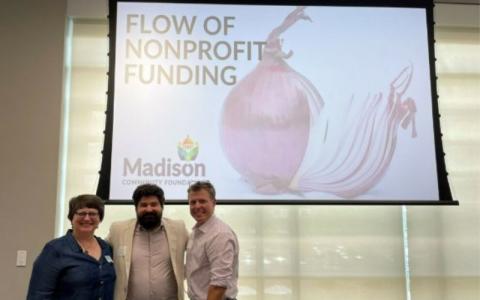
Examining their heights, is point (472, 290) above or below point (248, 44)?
below

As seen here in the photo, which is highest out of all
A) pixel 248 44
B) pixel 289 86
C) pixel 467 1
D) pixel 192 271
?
pixel 467 1

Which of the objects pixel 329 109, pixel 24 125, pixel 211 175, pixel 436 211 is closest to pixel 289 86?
pixel 329 109

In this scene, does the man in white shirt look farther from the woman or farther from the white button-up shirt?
the woman

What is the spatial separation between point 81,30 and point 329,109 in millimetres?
2008

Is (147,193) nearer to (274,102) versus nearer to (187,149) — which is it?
(187,149)

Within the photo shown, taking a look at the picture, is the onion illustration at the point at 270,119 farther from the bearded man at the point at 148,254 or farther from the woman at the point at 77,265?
the woman at the point at 77,265

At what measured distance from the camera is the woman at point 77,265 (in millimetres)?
2154

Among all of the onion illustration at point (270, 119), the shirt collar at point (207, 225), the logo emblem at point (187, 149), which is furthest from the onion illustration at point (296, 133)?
the shirt collar at point (207, 225)

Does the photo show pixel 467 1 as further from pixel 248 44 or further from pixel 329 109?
pixel 248 44

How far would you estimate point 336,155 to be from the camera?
3.60 metres

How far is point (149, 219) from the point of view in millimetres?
2438

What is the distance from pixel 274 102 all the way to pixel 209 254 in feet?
5.30

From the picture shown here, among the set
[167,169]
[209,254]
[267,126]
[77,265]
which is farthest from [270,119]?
Answer: [77,265]

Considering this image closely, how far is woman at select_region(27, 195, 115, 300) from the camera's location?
84.8 inches
